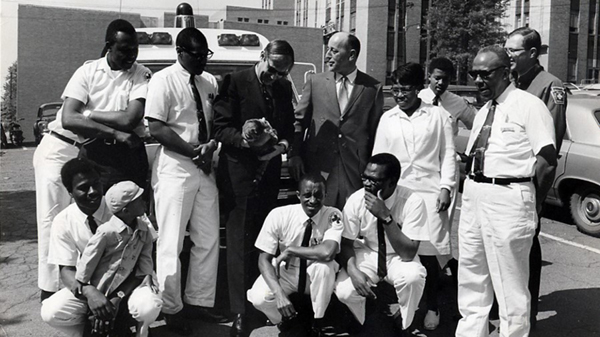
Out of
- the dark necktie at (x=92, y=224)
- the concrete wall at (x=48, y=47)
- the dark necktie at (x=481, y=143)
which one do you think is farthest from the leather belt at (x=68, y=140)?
the concrete wall at (x=48, y=47)

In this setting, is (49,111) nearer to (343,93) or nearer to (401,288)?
(343,93)

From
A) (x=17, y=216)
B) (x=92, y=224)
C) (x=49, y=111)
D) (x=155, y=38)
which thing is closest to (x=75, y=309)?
(x=92, y=224)

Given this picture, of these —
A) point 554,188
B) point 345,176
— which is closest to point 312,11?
point 554,188

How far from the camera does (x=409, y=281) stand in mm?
3877

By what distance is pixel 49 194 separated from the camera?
4.23 meters

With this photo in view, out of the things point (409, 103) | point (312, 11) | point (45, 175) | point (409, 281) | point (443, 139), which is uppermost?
point (312, 11)

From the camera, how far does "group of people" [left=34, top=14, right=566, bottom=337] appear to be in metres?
3.54

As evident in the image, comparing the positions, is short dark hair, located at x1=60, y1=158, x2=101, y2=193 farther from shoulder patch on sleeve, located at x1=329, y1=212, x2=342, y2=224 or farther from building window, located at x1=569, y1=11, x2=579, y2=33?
building window, located at x1=569, y1=11, x2=579, y2=33

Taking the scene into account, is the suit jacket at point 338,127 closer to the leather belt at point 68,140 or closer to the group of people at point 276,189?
the group of people at point 276,189

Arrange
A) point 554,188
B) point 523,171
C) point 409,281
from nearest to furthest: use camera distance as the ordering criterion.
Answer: point 523,171, point 409,281, point 554,188

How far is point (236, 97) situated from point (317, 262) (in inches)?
54.2

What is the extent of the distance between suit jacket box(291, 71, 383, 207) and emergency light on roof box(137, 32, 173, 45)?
2.13 m

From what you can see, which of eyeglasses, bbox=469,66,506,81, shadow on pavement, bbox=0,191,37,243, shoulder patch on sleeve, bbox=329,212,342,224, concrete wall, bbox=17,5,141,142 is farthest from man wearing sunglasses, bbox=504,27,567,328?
concrete wall, bbox=17,5,141,142

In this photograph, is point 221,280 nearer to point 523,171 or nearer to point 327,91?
point 327,91
